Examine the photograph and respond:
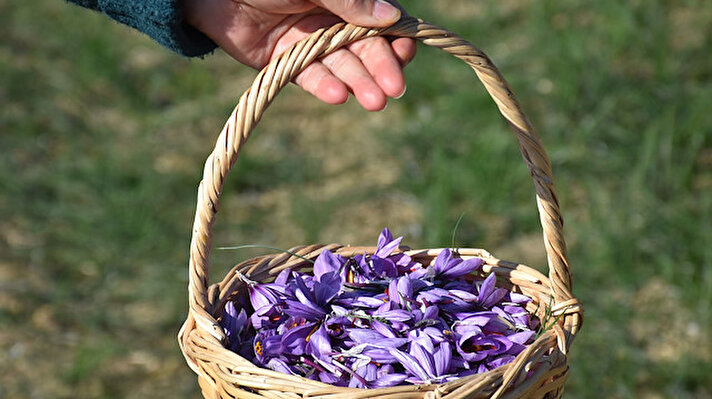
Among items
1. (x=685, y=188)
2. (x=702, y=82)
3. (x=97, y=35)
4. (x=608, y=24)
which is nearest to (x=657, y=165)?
(x=685, y=188)

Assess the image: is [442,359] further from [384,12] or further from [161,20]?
[161,20]

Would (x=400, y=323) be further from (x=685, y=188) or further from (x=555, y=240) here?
(x=685, y=188)

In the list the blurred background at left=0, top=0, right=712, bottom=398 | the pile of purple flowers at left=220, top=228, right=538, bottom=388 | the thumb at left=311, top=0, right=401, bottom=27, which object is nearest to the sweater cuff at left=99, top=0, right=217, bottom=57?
the thumb at left=311, top=0, right=401, bottom=27

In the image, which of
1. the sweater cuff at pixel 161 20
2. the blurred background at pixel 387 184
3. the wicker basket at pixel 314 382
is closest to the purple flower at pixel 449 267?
the wicker basket at pixel 314 382

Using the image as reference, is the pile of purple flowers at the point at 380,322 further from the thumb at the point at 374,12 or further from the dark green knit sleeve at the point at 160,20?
the dark green knit sleeve at the point at 160,20

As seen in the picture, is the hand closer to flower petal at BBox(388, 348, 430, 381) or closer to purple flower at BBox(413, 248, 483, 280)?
purple flower at BBox(413, 248, 483, 280)
